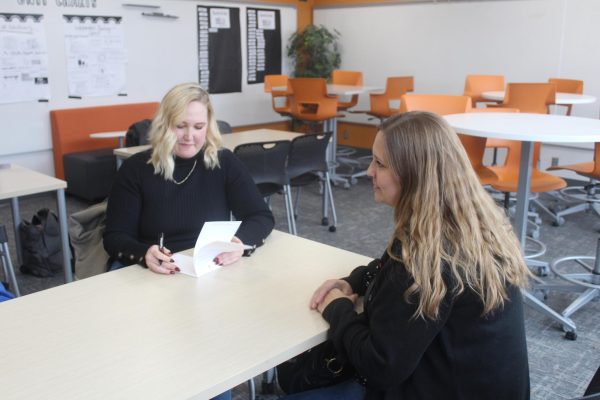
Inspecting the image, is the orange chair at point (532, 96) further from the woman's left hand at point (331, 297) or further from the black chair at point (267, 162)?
the woman's left hand at point (331, 297)

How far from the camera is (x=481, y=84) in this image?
587 cm

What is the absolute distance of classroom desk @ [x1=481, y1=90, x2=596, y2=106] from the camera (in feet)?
15.8

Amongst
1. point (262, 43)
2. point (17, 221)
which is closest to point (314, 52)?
point (262, 43)

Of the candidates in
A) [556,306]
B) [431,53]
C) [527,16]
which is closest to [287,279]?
[556,306]

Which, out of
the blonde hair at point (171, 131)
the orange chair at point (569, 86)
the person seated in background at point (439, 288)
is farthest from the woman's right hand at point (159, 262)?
the orange chair at point (569, 86)

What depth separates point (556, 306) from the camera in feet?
10.6

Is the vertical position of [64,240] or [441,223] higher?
[441,223]

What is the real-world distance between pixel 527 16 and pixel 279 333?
5863 millimetres

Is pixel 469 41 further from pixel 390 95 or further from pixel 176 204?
pixel 176 204

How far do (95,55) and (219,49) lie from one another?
167 centimetres

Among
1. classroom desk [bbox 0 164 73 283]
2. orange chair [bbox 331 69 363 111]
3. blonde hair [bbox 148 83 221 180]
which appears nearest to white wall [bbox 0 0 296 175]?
orange chair [bbox 331 69 363 111]

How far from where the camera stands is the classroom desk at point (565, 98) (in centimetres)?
480

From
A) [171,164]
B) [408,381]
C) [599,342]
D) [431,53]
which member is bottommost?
[599,342]

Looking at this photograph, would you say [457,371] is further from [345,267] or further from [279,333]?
[345,267]
